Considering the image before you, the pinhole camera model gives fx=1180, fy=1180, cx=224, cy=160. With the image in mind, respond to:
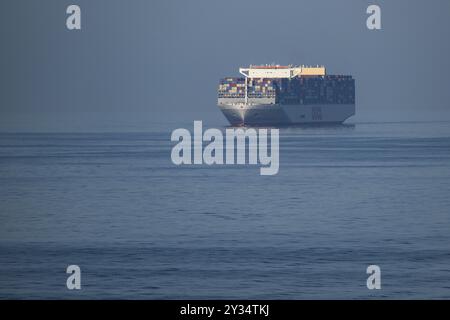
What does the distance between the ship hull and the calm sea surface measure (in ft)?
244

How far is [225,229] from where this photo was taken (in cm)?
4719

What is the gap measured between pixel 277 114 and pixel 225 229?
11952cm

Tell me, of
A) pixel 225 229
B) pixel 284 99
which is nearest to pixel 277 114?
pixel 284 99

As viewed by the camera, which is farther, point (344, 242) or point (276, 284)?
point (344, 242)

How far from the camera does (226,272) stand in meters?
36.3

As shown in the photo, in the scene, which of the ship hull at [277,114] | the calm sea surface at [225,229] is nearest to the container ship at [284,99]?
the ship hull at [277,114]

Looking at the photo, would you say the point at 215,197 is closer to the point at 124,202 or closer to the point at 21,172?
the point at 124,202

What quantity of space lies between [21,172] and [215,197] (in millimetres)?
23997

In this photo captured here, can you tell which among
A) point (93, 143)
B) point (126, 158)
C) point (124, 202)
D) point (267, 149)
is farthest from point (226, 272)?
point (93, 143)

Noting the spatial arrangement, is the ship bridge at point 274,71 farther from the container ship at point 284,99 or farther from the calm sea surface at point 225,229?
the calm sea surface at point 225,229

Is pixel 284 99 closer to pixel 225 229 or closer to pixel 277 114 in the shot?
pixel 277 114

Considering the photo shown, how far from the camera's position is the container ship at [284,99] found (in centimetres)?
16588

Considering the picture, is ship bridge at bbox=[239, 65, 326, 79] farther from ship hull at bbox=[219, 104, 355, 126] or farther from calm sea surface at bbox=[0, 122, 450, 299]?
calm sea surface at bbox=[0, 122, 450, 299]

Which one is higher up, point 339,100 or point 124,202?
point 339,100
